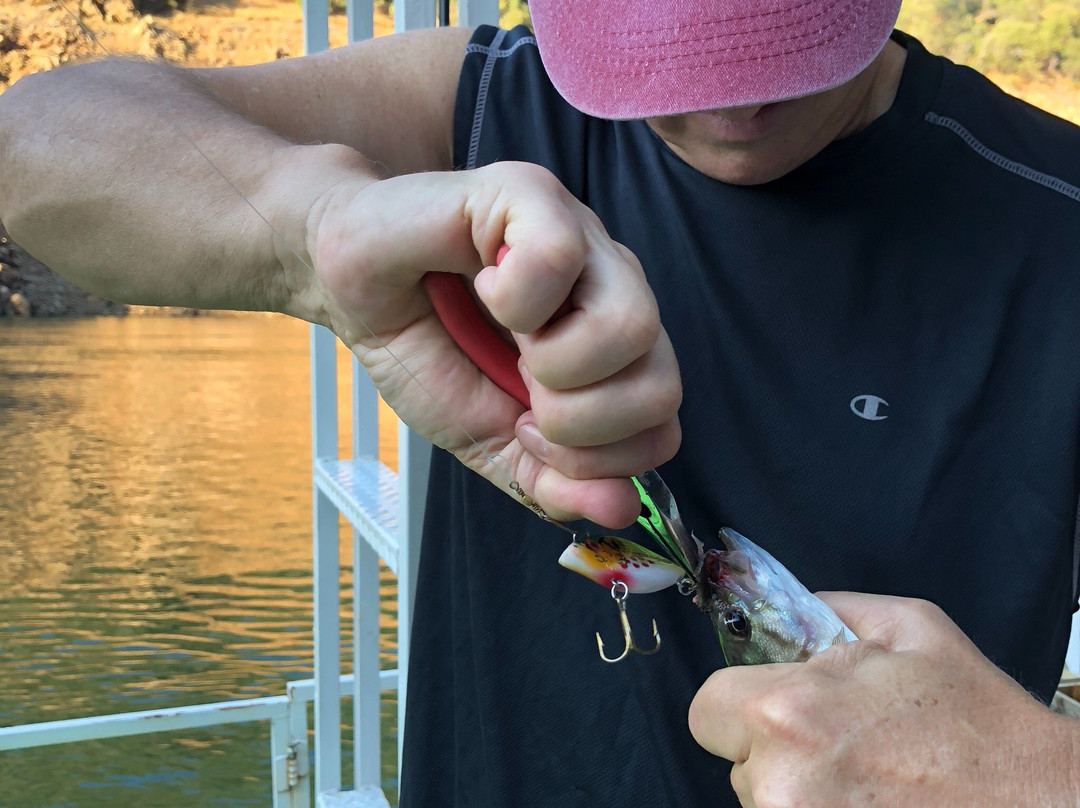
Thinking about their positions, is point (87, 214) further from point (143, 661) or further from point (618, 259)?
point (143, 661)

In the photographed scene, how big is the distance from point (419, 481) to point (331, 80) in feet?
1.85

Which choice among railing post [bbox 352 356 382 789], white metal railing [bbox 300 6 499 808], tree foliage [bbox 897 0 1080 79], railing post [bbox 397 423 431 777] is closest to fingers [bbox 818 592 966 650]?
railing post [bbox 397 423 431 777]

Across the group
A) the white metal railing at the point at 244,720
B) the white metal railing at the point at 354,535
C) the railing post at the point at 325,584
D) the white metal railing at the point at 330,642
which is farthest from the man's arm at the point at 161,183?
the white metal railing at the point at 244,720

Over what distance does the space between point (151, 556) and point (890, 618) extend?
6.79 m

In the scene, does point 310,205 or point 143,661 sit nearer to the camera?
point 310,205

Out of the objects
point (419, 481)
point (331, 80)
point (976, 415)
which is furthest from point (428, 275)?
point (419, 481)

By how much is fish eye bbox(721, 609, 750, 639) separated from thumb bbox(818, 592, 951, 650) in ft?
0.20

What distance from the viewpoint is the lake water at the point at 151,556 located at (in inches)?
196

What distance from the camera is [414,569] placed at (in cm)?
133

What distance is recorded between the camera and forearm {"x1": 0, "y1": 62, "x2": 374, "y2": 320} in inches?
26.8

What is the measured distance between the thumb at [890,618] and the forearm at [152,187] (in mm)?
440

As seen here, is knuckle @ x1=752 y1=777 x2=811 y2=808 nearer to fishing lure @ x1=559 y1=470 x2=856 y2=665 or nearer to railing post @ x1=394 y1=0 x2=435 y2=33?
fishing lure @ x1=559 y1=470 x2=856 y2=665

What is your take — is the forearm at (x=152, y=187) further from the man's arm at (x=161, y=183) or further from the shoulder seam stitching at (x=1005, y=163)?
the shoulder seam stitching at (x=1005, y=163)

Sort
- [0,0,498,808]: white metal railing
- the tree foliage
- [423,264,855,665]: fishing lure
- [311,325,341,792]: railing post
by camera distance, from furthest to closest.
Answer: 1. the tree foliage
2. [311,325,341,792]: railing post
3. [0,0,498,808]: white metal railing
4. [423,264,855,665]: fishing lure
